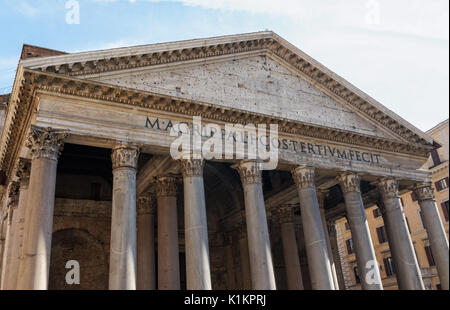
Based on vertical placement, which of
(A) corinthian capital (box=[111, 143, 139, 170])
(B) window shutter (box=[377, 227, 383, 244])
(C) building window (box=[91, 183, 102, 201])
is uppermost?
(B) window shutter (box=[377, 227, 383, 244])

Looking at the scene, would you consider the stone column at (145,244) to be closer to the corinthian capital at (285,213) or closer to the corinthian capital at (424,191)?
the corinthian capital at (285,213)

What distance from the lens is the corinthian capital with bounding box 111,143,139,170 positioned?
10.2 meters

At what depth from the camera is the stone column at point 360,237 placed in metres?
12.3

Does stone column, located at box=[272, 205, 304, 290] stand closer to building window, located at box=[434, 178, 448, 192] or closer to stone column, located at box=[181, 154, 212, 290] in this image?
stone column, located at box=[181, 154, 212, 290]

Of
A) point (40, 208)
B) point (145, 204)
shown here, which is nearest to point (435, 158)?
point (145, 204)

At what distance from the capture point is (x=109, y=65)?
35.1ft

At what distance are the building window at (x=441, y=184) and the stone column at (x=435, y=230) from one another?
12.1 m

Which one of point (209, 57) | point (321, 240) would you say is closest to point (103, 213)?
point (209, 57)

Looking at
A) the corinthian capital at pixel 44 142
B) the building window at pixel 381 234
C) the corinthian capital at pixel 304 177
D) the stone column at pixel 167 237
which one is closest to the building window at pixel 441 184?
the building window at pixel 381 234

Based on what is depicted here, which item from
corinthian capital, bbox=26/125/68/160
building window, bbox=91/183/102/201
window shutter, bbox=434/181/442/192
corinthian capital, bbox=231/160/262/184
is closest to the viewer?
corinthian capital, bbox=26/125/68/160

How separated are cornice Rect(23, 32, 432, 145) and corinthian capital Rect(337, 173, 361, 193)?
9.43ft

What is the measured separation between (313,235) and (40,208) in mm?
7499

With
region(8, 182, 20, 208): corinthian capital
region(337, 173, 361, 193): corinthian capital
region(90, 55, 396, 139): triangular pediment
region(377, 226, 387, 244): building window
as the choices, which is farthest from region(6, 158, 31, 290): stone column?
region(377, 226, 387, 244): building window
